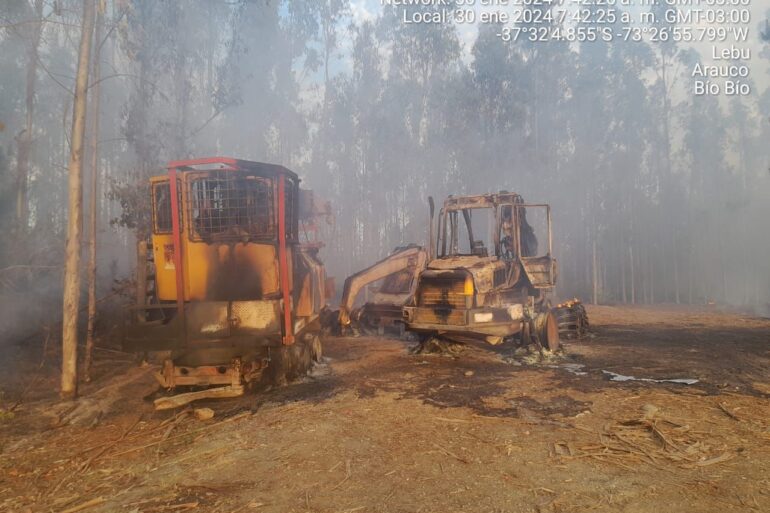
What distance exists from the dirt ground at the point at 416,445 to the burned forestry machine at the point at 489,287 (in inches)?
40.8

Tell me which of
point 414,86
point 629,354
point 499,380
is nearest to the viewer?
point 499,380

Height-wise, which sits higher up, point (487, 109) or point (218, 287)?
point (487, 109)

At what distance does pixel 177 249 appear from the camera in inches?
290

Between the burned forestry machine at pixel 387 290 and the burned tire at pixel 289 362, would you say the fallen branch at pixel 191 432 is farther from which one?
the burned forestry machine at pixel 387 290

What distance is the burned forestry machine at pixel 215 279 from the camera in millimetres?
7258

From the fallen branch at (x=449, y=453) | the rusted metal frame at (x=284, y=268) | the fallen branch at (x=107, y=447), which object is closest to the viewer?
the fallen branch at (x=449, y=453)

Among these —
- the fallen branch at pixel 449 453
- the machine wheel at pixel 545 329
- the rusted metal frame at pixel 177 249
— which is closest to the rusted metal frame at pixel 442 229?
the machine wheel at pixel 545 329

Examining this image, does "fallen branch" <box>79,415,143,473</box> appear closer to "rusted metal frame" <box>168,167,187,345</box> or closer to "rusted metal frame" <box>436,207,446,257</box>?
"rusted metal frame" <box>168,167,187,345</box>

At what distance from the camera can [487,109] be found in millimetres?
29953

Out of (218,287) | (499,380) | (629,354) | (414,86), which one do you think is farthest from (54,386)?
(414,86)

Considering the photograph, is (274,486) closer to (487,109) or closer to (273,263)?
(273,263)

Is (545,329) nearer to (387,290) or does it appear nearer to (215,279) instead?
(387,290)

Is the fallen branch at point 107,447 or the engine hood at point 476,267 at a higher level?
the engine hood at point 476,267

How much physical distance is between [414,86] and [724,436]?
119 feet
